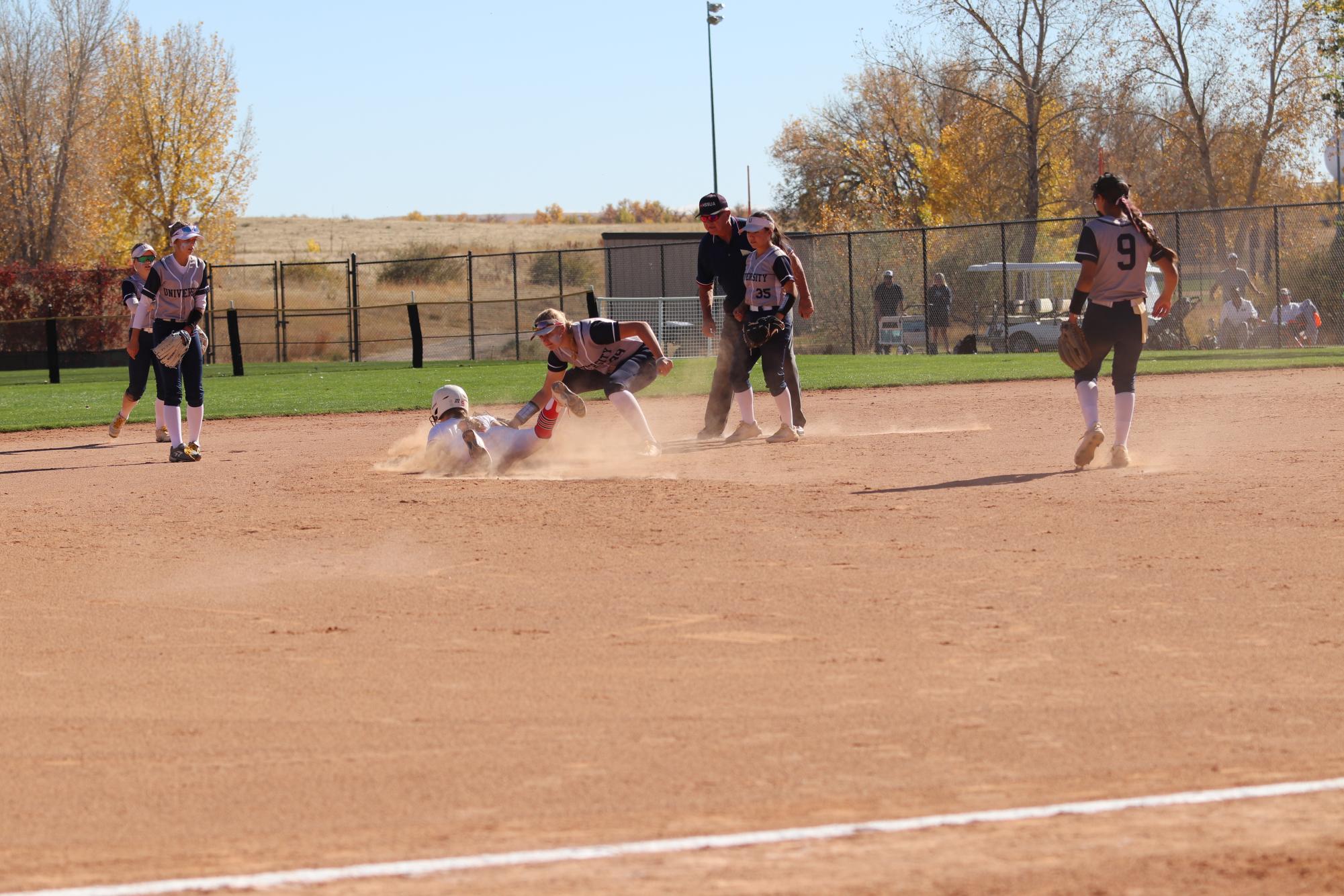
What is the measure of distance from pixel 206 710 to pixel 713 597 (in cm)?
237

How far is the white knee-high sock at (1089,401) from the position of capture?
10.3m

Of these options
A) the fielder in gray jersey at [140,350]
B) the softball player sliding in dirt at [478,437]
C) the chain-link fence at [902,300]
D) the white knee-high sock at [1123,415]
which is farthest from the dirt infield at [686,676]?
the chain-link fence at [902,300]

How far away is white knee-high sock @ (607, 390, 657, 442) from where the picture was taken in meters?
11.5

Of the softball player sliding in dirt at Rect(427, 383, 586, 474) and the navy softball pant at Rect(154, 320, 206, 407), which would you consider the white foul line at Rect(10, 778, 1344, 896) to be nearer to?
the softball player sliding in dirt at Rect(427, 383, 586, 474)

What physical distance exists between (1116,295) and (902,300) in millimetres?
21694

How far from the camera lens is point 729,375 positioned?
1294 centimetres

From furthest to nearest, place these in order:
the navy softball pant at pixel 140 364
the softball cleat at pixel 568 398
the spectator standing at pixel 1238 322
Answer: the spectator standing at pixel 1238 322
the navy softball pant at pixel 140 364
the softball cleat at pixel 568 398

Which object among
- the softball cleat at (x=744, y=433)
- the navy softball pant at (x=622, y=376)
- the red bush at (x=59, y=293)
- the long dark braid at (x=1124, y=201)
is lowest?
the softball cleat at (x=744, y=433)

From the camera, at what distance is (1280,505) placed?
28.1ft

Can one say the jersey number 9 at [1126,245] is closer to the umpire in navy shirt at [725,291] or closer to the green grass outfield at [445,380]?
the umpire in navy shirt at [725,291]

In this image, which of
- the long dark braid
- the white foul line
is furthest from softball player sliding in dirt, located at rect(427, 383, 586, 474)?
the white foul line

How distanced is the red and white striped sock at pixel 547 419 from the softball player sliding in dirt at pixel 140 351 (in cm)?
383

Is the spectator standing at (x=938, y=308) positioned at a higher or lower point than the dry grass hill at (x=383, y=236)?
lower

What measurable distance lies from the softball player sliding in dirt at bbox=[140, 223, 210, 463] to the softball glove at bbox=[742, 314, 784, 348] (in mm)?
4527
